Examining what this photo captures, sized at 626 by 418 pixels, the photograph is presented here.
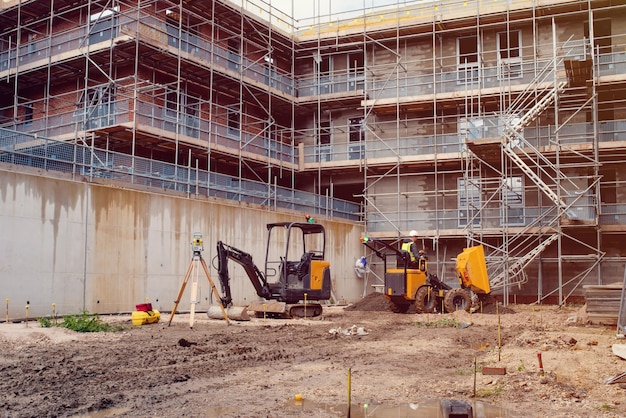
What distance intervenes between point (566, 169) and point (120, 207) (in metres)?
18.9

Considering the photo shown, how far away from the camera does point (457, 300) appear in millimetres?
20484

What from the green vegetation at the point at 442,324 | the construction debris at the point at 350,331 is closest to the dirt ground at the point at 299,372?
the construction debris at the point at 350,331

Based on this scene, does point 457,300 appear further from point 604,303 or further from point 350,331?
point 350,331

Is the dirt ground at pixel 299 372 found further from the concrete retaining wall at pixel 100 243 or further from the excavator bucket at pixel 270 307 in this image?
the excavator bucket at pixel 270 307

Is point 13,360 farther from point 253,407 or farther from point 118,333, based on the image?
point 253,407

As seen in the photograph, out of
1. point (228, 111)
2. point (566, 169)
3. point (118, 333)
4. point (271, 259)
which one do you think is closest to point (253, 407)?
point (118, 333)

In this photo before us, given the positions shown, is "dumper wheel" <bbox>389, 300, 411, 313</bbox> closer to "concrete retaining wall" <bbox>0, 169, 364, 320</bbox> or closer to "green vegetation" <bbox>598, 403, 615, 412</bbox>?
"concrete retaining wall" <bbox>0, 169, 364, 320</bbox>

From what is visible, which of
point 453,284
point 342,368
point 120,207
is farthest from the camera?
point 453,284

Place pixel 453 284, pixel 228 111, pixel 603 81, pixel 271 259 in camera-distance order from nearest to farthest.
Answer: pixel 271 259, pixel 603 81, pixel 453 284, pixel 228 111

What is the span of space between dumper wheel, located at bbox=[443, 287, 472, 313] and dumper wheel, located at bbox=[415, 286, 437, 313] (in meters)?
0.42

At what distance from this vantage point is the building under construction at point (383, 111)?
85.9ft

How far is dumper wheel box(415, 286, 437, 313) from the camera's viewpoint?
19812 millimetres

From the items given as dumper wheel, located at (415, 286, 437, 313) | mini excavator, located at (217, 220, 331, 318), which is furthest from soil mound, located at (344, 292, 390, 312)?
mini excavator, located at (217, 220, 331, 318)

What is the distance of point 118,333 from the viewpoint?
1420 centimetres
